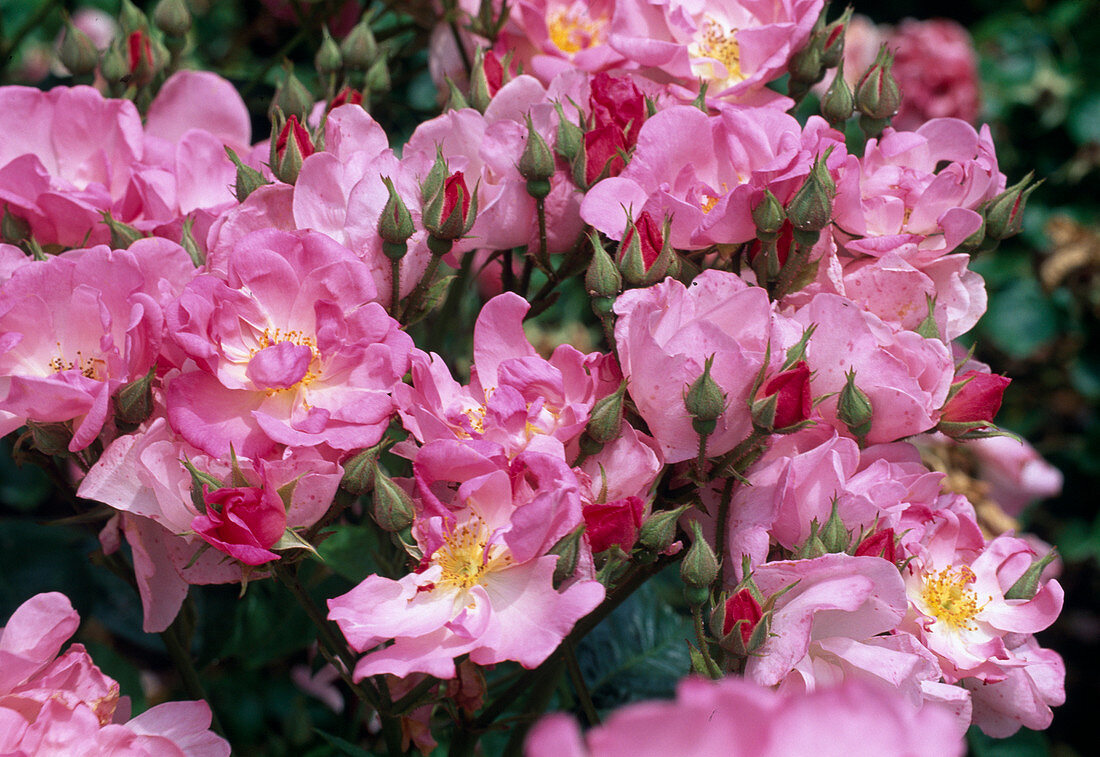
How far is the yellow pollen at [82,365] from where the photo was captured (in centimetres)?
75

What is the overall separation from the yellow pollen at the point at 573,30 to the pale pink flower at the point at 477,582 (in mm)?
530

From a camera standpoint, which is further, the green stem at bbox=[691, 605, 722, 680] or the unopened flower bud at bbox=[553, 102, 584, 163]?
the unopened flower bud at bbox=[553, 102, 584, 163]

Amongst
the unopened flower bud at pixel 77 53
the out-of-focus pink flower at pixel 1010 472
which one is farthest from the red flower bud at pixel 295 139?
A: the out-of-focus pink flower at pixel 1010 472

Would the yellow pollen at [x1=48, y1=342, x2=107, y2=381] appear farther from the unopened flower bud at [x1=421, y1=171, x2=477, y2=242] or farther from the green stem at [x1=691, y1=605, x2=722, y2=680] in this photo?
the green stem at [x1=691, y1=605, x2=722, y2=680]

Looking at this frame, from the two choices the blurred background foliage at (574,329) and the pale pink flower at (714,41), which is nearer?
the pale pink flower at (714,41)

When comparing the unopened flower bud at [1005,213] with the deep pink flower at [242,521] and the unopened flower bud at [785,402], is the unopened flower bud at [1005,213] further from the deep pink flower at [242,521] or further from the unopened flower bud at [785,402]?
the deep pink flower at [242,521]

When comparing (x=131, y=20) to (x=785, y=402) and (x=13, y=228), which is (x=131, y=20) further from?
(x=785, y=402)

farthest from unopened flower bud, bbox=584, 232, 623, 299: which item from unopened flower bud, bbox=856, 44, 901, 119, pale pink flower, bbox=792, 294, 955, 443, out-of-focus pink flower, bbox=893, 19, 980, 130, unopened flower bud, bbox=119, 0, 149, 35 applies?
out-of-focus pink flower, bbox=893, 19, 980, 130

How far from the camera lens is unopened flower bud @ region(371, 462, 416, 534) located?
63cm

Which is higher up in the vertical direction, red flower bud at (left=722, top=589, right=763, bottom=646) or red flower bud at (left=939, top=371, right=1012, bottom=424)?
red flower bud at (left=939, top=371, right=1012, bottom=424)

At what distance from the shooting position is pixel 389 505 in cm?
64

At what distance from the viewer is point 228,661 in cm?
128

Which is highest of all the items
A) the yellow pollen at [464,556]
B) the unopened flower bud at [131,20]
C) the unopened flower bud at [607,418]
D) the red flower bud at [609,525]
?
the unopened flower bud at [131,20]

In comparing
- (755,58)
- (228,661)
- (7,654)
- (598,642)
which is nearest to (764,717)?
(7,654)
